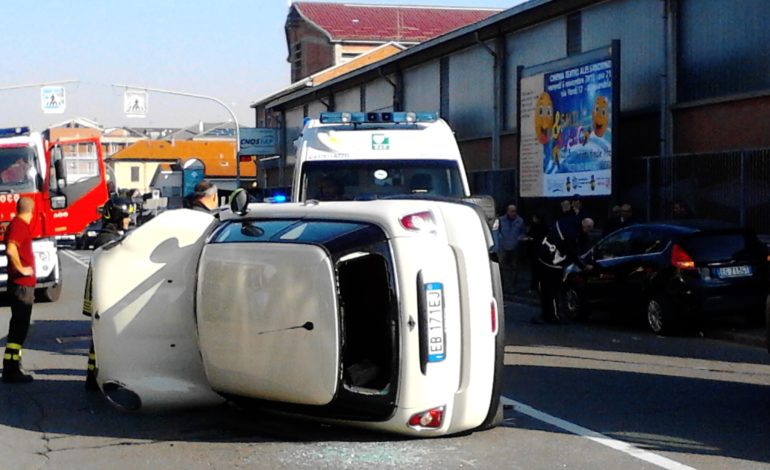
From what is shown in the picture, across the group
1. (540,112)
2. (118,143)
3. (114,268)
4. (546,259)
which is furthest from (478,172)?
(118,143)

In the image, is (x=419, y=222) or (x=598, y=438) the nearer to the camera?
(x=419, y=222)

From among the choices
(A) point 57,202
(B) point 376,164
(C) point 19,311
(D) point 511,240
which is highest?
(B) point 376,164

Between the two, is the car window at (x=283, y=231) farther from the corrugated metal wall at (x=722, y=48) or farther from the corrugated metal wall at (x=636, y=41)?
the corrugated metal wall at (x=636, y=41)

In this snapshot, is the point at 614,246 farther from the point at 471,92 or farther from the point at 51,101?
the point at 51,101

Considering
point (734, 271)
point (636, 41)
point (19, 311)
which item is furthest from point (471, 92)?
point (19, 311)

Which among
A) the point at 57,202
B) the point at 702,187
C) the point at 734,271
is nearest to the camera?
the point at 734,271

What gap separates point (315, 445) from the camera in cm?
809

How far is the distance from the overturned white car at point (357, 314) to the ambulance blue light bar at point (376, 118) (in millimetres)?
6405

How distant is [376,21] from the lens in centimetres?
7006

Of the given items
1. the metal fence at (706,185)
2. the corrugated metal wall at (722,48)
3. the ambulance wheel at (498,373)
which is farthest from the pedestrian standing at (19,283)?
the corrugated metal wall at (722,48)

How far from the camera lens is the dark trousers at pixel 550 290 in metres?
16.6

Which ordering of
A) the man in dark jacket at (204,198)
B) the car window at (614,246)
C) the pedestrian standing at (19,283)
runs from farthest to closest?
the car window at (614,246), the pedestrian standing at (19,283), the man in dark jacket at (204,198)

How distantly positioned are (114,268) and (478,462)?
10.5 feet

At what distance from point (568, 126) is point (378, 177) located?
411 inches
